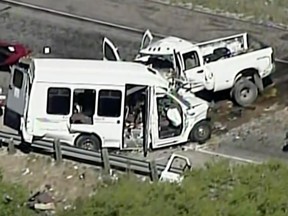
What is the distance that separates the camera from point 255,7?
117 feet

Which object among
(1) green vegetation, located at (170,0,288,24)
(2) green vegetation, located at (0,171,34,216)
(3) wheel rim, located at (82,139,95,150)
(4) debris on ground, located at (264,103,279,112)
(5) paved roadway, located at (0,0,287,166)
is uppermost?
(1) green vegetation, located at (170,0,288,24)

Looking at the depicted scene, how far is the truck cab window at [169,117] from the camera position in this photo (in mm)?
25234

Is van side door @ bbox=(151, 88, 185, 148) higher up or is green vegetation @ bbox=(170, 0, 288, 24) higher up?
green vegetation @ bbox=(170, 0, 288, 24)

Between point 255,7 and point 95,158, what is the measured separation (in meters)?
12.7

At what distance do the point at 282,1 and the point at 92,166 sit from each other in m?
13.3

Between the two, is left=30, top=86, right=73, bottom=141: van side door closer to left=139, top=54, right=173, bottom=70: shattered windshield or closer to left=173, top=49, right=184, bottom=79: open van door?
left=139, top=54, right=173, bottom=70: shattered windshield

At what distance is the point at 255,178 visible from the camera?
20.5 meters

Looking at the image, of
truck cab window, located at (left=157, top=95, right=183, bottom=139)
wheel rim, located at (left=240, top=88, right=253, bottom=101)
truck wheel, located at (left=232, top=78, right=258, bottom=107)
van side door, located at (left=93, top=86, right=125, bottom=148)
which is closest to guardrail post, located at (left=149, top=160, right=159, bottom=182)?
van side door, located at (left=93, top=86, right=125, bottom=148)

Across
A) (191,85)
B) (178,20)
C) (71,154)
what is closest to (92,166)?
(71,154)

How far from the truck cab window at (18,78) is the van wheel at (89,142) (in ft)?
5.77

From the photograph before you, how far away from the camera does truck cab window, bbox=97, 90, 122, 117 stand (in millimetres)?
24703

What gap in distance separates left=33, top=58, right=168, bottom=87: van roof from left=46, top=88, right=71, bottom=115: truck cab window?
222 millimetres

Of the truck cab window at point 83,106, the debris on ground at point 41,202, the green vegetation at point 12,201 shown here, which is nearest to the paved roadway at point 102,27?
the truck cab window at point 83,106

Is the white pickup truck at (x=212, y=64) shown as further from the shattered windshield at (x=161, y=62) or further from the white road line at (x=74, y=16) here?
the white road line at (x=74, y=16)
